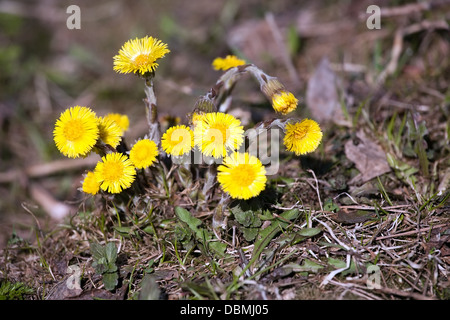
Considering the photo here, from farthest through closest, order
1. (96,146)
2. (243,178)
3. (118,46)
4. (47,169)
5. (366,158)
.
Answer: (118,46) → (47,169) → (366,158) → (96,146) → (243,178)

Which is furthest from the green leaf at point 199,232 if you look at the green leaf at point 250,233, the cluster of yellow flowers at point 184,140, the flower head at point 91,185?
the flower head at point 91,185

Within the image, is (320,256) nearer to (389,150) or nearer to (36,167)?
(389,150)

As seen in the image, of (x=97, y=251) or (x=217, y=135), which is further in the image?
(x=97, y=251)

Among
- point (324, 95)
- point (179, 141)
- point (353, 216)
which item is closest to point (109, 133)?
point (179, 141)

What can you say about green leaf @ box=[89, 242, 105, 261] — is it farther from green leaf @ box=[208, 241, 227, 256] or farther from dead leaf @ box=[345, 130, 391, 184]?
dead leaf @ box=[345, 130, 391, 184]

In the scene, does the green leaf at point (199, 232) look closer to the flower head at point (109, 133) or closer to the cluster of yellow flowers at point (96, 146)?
the cluster of yellow flowers at point (96, 146)

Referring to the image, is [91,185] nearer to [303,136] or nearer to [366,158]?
[303,136]

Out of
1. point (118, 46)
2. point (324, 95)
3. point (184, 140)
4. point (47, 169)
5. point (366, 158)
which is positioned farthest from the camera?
point (118, 46)
